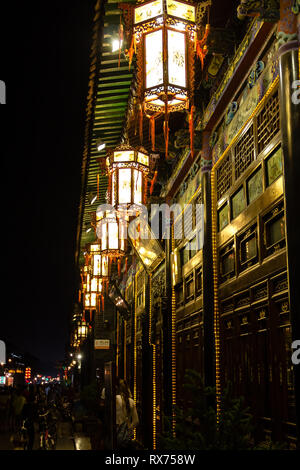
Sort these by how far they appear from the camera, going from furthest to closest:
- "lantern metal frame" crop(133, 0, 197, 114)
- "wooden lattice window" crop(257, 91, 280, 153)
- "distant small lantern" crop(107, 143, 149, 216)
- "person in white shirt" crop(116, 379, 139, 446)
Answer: "person in white shirt" crop(116, 379, 139, 446) → "distant small lantern" crop(107, 143, 149, 216) → "wooden lattice window" crop(257, 91, 280, 153) → "lantern metal frame" crop(133, 0, 197, 114)

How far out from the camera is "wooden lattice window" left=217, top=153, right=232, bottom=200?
939 cm

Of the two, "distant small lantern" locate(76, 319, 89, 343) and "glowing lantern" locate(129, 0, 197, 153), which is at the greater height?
"glowing lantern" locate(129, 0, 197, 153)

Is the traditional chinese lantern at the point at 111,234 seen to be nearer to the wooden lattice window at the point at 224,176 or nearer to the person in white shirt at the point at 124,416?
the person in white shirt at the point at 124,416

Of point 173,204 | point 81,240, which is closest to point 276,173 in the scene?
point 173,204

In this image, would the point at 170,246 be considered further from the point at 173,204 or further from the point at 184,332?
the point at 184,332

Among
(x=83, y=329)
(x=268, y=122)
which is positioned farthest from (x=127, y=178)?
(x=83, y=329)

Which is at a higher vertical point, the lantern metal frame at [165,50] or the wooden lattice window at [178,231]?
the lantern metal frame at [165,50]

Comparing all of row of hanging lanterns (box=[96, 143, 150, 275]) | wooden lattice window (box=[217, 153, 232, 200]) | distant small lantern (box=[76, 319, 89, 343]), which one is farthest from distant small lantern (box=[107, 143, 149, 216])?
distant small lantern (box=[76, 319, 89, 343])

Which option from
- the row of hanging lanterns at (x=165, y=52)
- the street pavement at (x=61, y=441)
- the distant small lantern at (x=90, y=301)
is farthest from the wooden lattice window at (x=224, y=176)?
the distant small lantern at (x=90, y=301)

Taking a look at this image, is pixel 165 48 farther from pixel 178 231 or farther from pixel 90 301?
pixel 90 301

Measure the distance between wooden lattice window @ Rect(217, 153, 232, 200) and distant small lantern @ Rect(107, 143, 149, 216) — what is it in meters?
2.09

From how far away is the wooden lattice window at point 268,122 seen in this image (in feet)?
23.1

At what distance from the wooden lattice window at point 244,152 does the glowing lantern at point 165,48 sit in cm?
144

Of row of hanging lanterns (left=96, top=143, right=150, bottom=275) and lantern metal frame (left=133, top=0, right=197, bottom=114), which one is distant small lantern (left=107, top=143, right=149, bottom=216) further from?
lantern metal frame (left=133, top=0, right=197, bottom=114)
